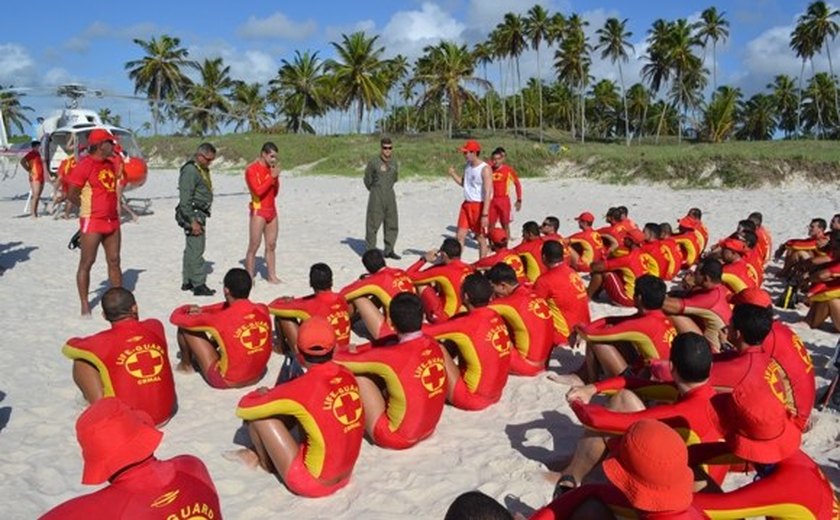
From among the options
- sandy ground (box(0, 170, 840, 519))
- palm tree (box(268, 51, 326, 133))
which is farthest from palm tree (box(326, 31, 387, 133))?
sandy ground (box(0, 170, 840, 519))

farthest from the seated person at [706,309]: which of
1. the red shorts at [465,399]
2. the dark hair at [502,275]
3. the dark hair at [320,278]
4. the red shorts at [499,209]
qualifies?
the red shorts at [499,209]

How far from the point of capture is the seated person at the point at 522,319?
5.88 m

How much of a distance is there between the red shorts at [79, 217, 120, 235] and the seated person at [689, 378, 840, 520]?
702cm

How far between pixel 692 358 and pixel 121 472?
2.67m

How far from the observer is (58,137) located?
17.5 meters

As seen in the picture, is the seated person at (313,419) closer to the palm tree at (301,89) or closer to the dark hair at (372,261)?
the dark hair at (372,261)

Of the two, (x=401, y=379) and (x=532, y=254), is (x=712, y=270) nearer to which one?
(x=532, y=254)

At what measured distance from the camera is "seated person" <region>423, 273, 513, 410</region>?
17.0 ft

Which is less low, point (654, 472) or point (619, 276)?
point (654, 472)

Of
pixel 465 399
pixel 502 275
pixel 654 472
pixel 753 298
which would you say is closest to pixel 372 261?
pixel 502 275

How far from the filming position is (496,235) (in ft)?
36.0

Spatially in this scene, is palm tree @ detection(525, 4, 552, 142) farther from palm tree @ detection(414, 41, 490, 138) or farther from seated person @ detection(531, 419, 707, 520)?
seated person @ detection(531, 419, 707, 520)

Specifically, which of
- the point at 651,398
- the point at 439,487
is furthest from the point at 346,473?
the point at 651,398

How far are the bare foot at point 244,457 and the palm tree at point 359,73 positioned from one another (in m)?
48.6
